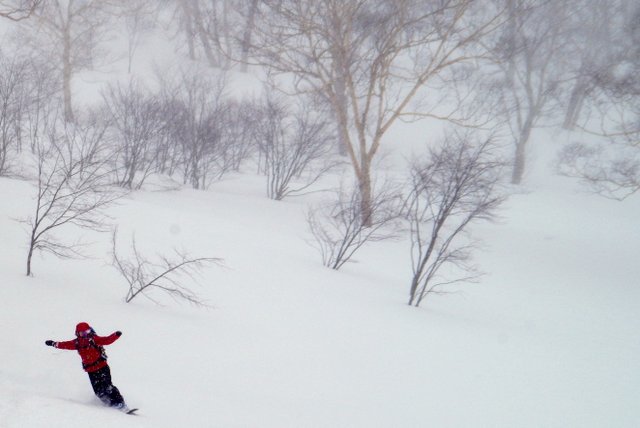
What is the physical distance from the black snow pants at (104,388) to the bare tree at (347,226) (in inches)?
248

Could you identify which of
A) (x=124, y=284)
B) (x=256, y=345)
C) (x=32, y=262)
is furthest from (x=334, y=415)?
(x=32, y=262)

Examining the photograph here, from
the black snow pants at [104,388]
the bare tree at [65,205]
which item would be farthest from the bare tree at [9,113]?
the black snow pants at [104,388]

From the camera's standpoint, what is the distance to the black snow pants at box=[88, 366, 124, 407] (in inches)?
174

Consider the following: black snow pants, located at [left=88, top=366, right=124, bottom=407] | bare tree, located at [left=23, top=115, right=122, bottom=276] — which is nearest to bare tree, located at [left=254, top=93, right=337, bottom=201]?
bare tree, located at [left=23, top=115, right=122, bottom=276]

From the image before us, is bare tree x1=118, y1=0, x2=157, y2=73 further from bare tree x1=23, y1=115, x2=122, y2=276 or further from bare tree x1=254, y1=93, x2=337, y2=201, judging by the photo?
bare tree x1=23, y1=115, x2=122, y2=276

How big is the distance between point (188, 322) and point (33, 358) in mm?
2093

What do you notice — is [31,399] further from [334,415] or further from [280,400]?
[334,415]

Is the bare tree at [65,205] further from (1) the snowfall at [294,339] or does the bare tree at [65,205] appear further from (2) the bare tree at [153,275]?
(2) the bare tree at [153,275]

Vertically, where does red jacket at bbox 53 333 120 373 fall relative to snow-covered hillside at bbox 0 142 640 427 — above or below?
above

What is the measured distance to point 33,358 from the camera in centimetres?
488

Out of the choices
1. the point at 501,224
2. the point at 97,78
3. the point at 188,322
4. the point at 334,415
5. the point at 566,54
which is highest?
the point at 566,54

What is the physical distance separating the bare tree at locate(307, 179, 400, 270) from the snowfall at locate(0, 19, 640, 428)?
0.43 metres

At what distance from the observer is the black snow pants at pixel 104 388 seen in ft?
14.5

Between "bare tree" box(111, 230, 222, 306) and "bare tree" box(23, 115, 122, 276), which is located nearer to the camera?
"bare tree" box(111, 230, 222, 306)
